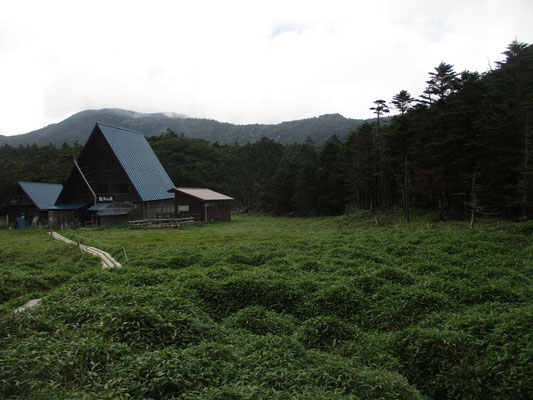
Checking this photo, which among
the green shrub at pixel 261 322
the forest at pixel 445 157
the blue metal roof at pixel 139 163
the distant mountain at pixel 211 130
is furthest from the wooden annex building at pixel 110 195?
the distant mountain at pixel 211 130

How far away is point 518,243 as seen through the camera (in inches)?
514

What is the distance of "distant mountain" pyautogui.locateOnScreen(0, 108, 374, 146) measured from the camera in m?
138

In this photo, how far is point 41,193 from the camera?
36625 millimetres

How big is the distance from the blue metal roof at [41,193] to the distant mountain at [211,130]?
98233 millimetres

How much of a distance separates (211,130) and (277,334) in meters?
183

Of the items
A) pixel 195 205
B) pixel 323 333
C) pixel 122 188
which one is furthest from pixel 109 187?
pixel 323 333

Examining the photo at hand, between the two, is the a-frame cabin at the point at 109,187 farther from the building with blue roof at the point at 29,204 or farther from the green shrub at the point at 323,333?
the green shrub at the point at 323,333

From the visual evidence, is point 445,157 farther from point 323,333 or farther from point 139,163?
point 139,163

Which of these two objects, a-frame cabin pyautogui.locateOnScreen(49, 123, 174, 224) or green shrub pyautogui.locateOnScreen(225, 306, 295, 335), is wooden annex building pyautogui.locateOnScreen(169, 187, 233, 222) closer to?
a-frame cabin pyautogui.locateOnScreen(49, 123, 174, 224)

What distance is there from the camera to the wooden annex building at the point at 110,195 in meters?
32.0

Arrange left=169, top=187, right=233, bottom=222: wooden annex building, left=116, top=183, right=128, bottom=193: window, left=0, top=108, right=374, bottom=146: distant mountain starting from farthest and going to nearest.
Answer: left=0, top=108, right=374, bottom=146: distant mountain < left=169, top=187, right=233, bottom=222: wooden annex building < left=116, top=183, right=128, bottom=193: window

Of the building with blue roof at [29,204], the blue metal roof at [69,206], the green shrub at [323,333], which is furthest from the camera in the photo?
the building with blue roof at [29,204]

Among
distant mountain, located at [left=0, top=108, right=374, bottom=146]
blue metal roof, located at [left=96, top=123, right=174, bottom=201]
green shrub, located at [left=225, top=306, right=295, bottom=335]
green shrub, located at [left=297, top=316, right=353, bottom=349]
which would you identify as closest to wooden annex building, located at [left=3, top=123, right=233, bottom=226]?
blue metal roof, located at [left=96, top=123, right=174, bottom=201]

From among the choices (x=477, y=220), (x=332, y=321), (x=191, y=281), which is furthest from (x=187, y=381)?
(x=477, y=220)
